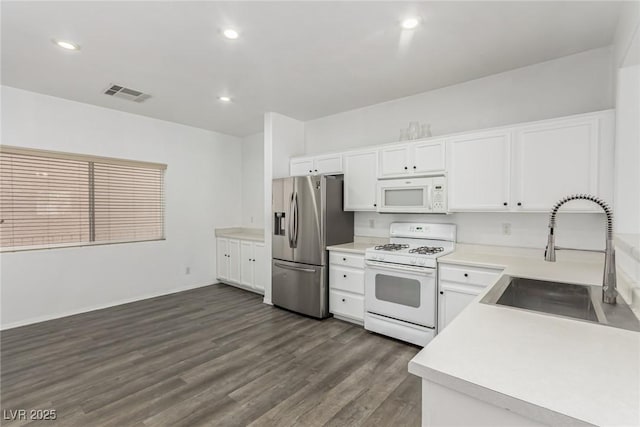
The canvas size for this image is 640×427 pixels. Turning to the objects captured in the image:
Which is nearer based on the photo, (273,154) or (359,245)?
(359,245)

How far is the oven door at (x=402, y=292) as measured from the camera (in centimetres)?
287

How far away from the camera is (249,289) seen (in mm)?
4969

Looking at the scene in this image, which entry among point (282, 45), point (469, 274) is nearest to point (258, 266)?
point (469, 274)

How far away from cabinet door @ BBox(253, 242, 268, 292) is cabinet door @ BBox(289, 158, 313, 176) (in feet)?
4.05

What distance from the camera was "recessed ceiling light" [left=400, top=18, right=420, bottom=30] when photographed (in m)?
2.20

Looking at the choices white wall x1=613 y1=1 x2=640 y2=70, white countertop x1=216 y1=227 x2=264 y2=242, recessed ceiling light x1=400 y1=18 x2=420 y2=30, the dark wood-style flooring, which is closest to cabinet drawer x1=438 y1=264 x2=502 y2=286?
the dark wood-style flooring

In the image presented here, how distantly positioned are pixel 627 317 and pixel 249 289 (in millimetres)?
4531

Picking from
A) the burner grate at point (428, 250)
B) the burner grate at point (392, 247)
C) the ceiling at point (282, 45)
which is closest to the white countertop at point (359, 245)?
the burner grate at point (392, 247)

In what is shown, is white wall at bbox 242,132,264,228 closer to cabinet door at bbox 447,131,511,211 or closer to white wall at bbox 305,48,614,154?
white wall at bbox 305,48,614,154

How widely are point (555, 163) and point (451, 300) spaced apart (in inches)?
57.6

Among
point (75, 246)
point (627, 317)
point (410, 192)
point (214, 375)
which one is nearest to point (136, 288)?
point (75, 246)

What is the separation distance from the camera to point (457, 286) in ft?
9.00

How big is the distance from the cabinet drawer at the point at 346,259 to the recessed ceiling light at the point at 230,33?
8.08ft

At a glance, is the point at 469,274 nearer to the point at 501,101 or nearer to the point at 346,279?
the point at 346,279
